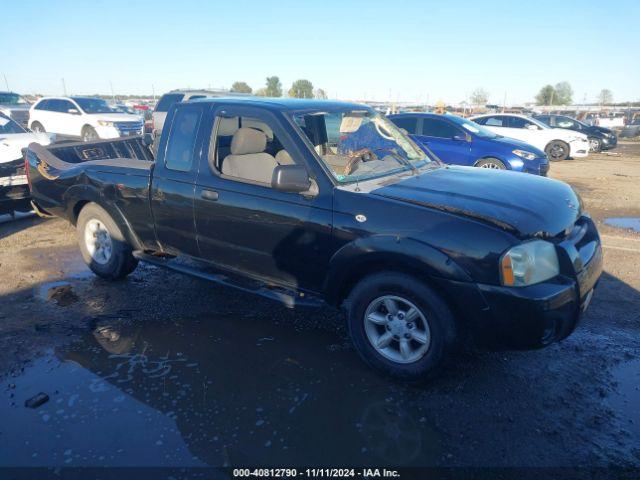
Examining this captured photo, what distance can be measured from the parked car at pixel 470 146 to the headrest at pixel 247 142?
21.6 ft

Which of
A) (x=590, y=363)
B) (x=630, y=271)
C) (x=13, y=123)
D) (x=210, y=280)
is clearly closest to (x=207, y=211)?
(x=210, y=280)

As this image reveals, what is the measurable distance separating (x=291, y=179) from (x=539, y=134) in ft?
51.7

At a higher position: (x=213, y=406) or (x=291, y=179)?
(x=291, y=179)

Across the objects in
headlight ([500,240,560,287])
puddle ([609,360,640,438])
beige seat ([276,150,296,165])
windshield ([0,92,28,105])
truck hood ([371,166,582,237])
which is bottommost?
puddle ([609,360,640,438])

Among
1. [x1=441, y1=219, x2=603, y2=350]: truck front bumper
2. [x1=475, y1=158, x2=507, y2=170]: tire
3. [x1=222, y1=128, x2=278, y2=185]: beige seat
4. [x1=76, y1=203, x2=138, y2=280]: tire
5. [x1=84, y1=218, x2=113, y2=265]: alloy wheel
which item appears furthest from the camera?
[x1=475, y1=158, x2=507, y2=170]: tire

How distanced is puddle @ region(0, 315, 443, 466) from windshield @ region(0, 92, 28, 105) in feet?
79.7

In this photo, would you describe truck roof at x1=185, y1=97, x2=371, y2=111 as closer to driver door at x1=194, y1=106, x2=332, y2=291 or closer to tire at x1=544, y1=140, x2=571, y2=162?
driver door at x1=194, y1=106, x2=332, y2=291

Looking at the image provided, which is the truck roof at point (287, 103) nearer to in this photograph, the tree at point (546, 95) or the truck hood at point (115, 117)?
the truck hood at point (115, 117)

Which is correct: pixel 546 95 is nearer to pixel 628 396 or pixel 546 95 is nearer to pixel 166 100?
pixel 166 100

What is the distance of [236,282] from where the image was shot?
399 centimetres

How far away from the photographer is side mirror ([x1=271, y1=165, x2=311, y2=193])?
3254 mm

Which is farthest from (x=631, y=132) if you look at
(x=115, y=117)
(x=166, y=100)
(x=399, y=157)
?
(x=399, y=157)

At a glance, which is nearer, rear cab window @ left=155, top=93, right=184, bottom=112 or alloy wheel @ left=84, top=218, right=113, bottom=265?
alloy wheel @ left=84, top=218, right=113, bottom=265

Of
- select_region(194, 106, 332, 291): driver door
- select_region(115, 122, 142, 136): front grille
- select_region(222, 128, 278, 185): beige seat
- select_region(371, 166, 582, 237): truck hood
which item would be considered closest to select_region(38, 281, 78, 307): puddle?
select_region(194, 106, 332, 291): driver door
